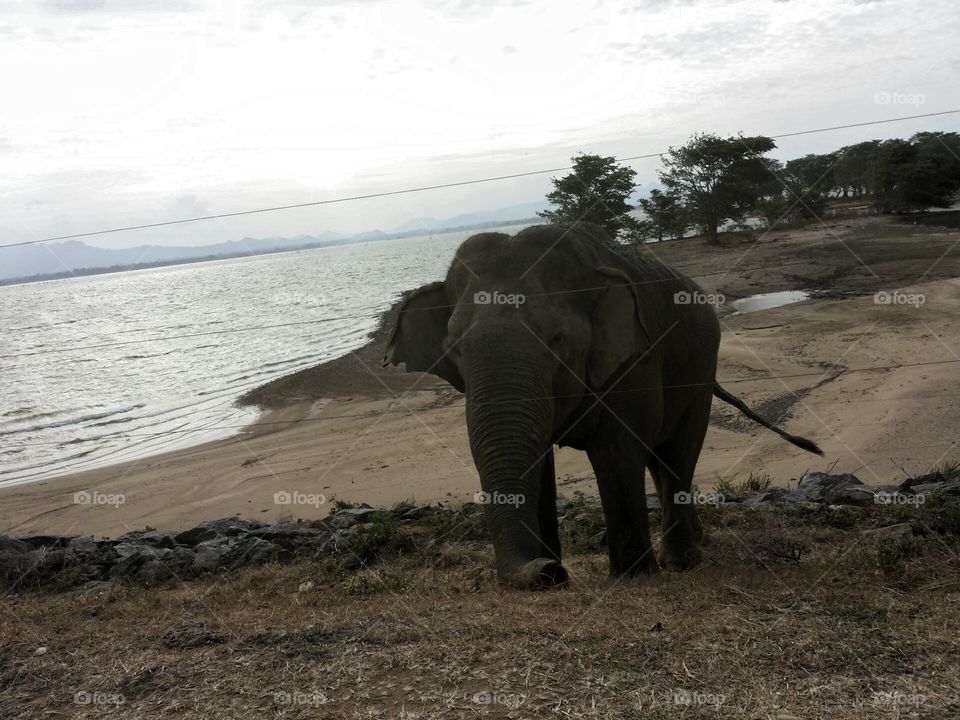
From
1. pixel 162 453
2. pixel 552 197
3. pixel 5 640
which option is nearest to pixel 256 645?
pixel 5 640

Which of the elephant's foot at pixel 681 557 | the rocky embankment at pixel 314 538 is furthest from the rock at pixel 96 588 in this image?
the elephant's foot at pixel 681 557

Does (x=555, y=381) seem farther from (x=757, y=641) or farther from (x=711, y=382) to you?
(x=711, y=382)

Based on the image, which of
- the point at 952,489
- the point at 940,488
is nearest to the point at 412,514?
the point at 940,488

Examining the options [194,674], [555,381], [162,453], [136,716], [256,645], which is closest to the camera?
[136,716]

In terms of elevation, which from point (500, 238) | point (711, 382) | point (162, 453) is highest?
point (500, 238)

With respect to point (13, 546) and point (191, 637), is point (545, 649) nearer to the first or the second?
point (191, 637)

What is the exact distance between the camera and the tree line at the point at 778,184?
39000mm

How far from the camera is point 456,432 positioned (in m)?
19.7

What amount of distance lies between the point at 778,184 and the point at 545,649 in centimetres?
5047

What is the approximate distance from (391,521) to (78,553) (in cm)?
432

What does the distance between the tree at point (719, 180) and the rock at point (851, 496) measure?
3872 cm

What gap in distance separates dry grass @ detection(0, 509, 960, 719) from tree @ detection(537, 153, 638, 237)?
82.1 feet

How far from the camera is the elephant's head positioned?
6777mm

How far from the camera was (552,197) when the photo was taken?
33.6m
